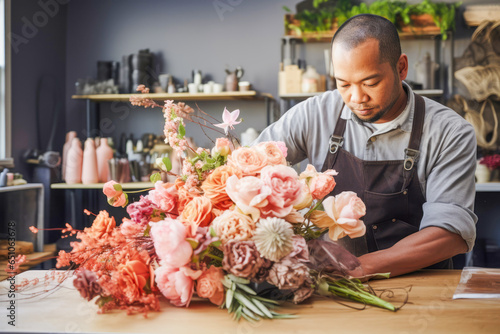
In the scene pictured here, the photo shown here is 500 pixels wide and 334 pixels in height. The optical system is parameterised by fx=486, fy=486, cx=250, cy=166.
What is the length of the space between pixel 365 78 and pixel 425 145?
1.19 feet

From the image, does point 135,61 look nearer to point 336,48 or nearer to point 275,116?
point 275,116

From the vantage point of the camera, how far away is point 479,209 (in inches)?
153

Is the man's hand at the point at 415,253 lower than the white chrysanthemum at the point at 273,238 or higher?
lower

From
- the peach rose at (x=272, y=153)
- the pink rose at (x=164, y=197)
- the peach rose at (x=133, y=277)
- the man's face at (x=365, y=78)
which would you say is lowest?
the peach rose at (x=133, y=277)

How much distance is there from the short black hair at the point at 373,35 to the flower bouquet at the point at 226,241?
515 millimetres

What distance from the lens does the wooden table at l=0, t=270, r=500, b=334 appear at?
2.72ft

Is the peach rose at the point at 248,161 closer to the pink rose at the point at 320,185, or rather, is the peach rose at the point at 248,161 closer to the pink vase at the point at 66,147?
the pink rose at the point at 320,185

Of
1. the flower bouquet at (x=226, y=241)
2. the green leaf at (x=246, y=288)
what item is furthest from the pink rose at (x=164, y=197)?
the green leaf at (x=246, y=288)

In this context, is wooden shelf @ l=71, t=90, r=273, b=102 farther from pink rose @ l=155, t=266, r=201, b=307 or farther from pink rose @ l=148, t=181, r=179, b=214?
pink rose @ l=155, t=266, r=201, b=307

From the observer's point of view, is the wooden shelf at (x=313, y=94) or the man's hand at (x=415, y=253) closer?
the man's hand at (x=415, y=253)

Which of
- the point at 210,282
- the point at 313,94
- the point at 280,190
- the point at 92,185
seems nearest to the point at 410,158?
A: the point at 280,190

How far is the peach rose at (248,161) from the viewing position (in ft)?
3.04

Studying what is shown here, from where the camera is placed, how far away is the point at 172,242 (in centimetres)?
80

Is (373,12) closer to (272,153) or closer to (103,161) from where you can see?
(103,161)
